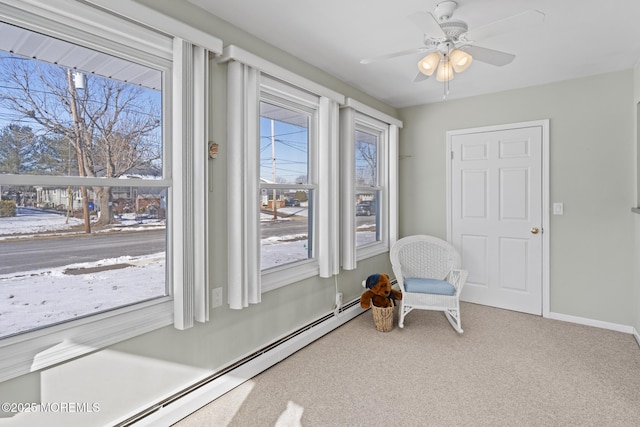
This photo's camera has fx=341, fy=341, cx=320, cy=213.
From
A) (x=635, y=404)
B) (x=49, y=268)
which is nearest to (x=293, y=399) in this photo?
(x=49, y=268)

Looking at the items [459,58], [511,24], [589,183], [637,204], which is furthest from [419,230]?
[511,24]

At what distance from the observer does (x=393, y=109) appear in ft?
14.2

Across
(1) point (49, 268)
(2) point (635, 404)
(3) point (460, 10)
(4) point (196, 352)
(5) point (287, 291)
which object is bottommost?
(2) point (635, 404)

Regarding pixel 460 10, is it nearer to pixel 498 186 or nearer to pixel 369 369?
pixel 498 186

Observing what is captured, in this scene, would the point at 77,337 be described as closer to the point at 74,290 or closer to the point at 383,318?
the point at 74,290

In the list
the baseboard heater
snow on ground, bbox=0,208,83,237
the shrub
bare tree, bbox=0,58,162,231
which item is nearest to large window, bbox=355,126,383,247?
the baseboard heater

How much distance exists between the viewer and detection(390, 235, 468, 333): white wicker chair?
3.12 meters

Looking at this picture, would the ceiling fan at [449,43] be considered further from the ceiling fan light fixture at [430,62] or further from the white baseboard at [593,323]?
the white baseboard at [593,323]

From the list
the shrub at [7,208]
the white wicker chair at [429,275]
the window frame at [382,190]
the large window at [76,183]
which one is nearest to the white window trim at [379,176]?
the window frame at [382,190]

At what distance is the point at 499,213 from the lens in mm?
3742

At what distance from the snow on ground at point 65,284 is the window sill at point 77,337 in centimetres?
5

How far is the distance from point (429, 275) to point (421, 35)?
235 centimetres

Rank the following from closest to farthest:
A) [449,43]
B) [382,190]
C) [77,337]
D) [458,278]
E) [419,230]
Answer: [77,337]
[449,43]
[458,278]
[382,190]
[419,230]

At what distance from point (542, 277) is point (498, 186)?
3.40 feet
